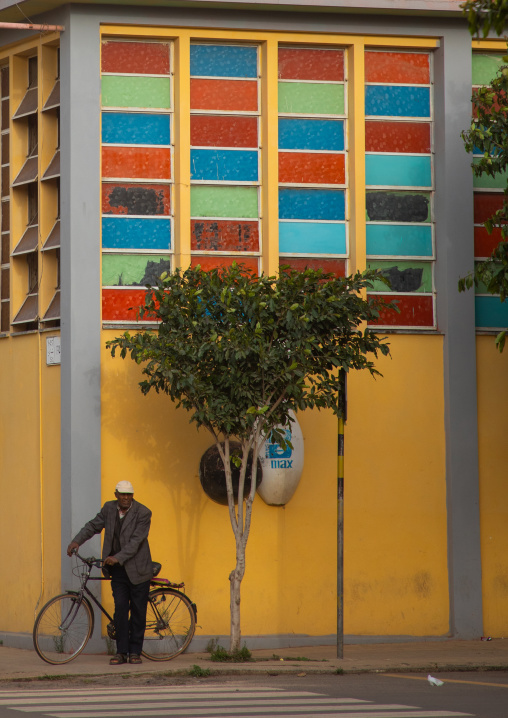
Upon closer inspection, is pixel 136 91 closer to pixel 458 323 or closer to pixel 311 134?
pixel 311 134

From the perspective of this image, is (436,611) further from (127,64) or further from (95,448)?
(127,64)

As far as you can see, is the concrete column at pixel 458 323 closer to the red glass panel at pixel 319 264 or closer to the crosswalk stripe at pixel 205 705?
the red glass panel at pixel 319 264

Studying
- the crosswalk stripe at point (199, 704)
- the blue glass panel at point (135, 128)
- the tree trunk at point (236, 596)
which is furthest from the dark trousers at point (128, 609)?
the blue glass panel at point (135, 128)

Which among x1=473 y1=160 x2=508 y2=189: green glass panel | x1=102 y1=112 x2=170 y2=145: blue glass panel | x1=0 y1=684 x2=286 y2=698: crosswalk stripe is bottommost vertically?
x1=0 y1=684 x2=286 y2=698: crosswalk stripe

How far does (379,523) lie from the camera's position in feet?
50.9

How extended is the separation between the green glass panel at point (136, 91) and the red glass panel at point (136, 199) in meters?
0.96

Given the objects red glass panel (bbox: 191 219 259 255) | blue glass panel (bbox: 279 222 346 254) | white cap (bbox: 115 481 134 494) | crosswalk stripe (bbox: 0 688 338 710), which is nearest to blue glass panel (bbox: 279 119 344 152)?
blue glass panel (bbox: 279 222 346 254)

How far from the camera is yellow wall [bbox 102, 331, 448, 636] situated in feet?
48.9

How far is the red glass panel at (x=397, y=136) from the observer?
1592cm

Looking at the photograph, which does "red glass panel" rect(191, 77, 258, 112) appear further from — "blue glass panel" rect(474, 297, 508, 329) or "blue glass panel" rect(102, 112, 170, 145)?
"blue glass panel" rect(474, 297, 508, 329)

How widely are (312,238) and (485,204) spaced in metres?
2.29

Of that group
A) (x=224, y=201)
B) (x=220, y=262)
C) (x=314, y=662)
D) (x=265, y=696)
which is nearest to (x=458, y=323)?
(x=220, y=262)

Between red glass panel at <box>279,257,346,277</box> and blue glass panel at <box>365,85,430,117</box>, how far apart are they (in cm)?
189

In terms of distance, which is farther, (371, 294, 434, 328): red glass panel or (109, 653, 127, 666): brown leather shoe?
(371, 294, 434, 328): red glass panel
